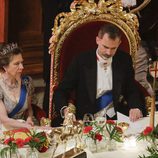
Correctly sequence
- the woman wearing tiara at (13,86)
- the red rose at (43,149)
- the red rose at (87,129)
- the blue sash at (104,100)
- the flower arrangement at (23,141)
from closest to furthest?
the flower arrangement at (23,141) → the red rose at (43,149) → the red rose at (87,129) → the woman wearing tiara at (13,86) → the blue sash at (104,100)

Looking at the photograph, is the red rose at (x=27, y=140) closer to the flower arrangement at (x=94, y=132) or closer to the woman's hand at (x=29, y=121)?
the flower arrangement at (x=94, y=132)

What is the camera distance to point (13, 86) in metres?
3.38

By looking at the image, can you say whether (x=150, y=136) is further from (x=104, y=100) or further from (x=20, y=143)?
(x=104, y=100)

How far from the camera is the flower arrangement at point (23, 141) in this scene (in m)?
2.36

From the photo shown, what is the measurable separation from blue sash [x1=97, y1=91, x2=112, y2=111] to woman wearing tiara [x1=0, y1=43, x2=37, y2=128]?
0.47m

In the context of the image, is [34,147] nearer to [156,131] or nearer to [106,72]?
[156,131]

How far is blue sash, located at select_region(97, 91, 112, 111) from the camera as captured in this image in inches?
136

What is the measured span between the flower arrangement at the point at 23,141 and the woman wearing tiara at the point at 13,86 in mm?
689

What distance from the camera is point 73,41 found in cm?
364

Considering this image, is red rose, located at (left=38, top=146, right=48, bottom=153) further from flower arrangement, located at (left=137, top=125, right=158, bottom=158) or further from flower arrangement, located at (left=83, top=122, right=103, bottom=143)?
flower arrangement, located at (left=137, top=125, right=158, bottom=158)

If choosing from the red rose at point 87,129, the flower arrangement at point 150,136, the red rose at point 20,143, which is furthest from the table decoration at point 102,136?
the red rose at point 20,143

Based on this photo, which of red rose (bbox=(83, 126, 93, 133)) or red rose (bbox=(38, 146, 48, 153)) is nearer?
red rose (bbox=(38, 146, 48, 153))

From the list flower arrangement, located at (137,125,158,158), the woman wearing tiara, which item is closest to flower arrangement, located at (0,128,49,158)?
flower arrangement, located at (137,125,158,158)

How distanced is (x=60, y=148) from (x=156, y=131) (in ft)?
1.64
